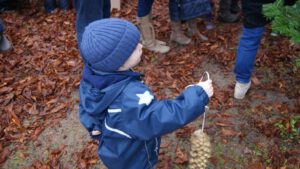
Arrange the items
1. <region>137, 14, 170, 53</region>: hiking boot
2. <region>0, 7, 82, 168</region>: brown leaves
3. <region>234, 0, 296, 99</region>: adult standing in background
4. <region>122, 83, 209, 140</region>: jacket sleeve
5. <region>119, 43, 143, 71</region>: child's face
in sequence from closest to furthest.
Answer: <region>122, 83, 209, 140</region>: jacket sleeve → <region>119, 43, 143, 71</region>: child's face → <region>234, 0, 296, 99</region>: adult standing in background → <region>0, 7, 82, 168</region>: brown leaves → <region>137, 14, 170, 53</region>: hiking boot

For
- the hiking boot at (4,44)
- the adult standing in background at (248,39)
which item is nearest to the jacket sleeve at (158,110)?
the adult standing in background at (248,39)

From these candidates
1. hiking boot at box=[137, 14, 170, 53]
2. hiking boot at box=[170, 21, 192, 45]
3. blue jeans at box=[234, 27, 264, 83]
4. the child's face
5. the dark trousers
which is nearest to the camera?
the child's face

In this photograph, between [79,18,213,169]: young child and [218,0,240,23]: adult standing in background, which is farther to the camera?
[218,0,240,23]: adult standing in background

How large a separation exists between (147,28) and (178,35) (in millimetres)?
431

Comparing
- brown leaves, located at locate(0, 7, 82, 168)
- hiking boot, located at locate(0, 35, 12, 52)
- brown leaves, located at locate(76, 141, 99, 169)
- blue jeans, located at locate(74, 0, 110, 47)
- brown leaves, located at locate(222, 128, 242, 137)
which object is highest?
blue jeans, located at locate(74, 0, 110, 47)

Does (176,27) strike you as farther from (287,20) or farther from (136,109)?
(136,109)

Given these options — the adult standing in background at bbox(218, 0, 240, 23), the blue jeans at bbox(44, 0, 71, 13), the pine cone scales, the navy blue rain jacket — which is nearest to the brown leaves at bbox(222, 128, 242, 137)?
the pine cone scales

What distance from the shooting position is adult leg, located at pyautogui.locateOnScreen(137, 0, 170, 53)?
14.4ft

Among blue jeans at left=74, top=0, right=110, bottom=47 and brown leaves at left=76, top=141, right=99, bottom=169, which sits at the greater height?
blue jeans at left=74, top=0, right=110, bottom=47

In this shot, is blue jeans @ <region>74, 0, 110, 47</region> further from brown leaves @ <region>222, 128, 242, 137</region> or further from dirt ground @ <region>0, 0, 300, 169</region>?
brown leaves @ <region>222, 128, 242, 137</region>

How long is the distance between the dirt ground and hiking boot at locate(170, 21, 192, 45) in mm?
84

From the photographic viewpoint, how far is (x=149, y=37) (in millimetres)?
4559

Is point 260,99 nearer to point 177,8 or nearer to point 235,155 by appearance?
point 235,155

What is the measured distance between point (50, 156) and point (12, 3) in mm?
3636
